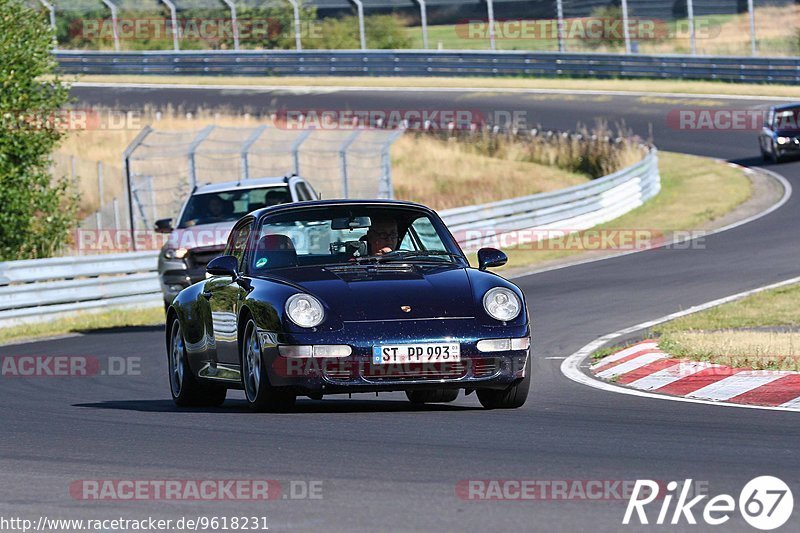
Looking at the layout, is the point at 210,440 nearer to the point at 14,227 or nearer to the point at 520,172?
A: the point at 14,227

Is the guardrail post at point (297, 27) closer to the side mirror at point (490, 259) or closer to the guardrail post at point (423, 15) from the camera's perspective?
the guardrail post at point (423, 15)

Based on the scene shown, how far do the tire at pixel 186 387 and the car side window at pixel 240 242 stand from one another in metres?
0.75

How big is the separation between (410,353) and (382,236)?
5.04 feet

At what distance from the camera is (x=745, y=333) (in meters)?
13.6

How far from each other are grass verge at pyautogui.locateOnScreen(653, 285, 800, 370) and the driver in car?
2.94 meters

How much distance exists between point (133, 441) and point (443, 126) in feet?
115

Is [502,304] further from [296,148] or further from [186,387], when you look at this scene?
[296,148]

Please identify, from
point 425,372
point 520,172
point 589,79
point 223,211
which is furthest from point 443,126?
point 425,372

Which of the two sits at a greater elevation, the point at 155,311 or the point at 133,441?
the point at 133,441

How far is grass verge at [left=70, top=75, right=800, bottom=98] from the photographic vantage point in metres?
47.7

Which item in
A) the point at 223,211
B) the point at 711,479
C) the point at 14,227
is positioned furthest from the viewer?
the point at 14,227

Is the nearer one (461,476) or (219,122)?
(461,476)

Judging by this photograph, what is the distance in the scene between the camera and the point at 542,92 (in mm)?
50562

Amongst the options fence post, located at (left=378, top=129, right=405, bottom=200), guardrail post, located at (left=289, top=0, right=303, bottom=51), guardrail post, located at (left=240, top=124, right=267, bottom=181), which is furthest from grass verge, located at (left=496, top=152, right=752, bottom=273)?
guardrail post, located at (left=289, top=0, right=303, bottom=51)
